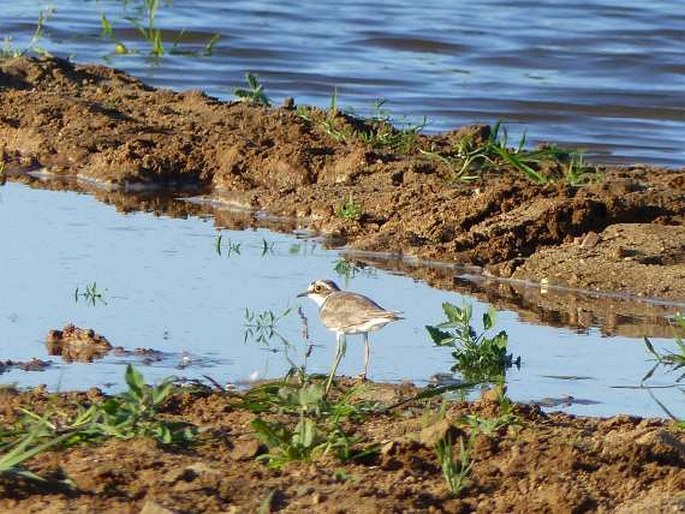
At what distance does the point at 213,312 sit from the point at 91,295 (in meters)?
0.64

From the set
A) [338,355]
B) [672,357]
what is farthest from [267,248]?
[338,355]

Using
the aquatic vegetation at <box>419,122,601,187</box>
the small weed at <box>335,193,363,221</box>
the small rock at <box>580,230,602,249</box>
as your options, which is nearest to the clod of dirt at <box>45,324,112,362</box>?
the small weed at <box>335,193,363,221</box>

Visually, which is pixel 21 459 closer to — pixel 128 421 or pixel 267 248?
pixel 128 421

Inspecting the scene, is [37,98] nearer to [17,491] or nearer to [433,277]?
[433,277]

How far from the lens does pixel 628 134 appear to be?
54.2 ft

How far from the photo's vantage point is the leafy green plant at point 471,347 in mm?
7957

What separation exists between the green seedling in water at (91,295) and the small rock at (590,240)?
2917 millimetres

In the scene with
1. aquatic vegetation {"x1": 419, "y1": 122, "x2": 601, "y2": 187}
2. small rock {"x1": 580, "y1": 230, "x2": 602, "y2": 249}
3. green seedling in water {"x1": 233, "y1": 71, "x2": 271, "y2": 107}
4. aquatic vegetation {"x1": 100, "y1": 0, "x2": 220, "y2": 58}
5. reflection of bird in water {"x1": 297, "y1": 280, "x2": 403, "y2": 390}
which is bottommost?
reflection of bird in water {"x1": 297, "y1": 280, "x2": 403, "y2": 390}

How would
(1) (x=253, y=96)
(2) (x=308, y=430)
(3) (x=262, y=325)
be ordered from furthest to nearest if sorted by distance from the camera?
(1) (x=253, y=96), (3) (x=262, y=325), (2) (x=308, y=430)

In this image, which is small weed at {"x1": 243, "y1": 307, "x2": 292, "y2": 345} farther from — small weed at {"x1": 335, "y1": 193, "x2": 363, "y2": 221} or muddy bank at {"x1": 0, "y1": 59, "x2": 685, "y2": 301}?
small weed at {"x1": 335, "y1": 193, "x2": 363, "y2": 221}

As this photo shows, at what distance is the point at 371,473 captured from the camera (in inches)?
235

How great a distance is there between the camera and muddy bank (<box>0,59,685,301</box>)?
10453mm

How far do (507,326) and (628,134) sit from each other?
790 cm

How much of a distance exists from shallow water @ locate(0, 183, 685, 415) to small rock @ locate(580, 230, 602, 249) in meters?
1.11
